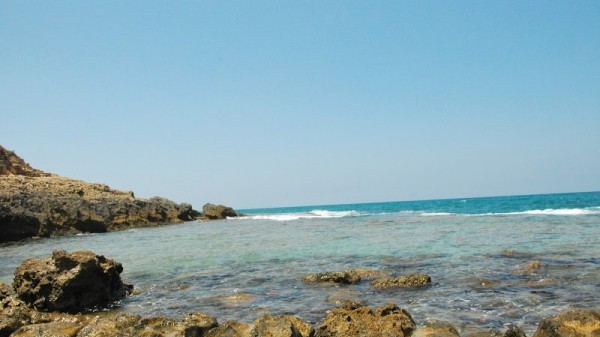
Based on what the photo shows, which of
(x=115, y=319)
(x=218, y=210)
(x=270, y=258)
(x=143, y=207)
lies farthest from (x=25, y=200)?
(x=115, y=319)

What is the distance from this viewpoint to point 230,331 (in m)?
6.70

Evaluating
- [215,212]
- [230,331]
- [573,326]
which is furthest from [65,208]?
[573,326]

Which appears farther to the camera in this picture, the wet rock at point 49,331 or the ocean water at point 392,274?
the ocean water at point 392,274

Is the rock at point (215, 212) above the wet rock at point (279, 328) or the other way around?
above

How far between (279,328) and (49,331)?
430 centimetres

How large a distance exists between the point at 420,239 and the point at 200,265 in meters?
11.8

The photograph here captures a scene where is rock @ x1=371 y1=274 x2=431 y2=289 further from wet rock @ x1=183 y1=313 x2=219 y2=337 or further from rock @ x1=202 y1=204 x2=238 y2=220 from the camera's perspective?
rock @ x1=202 y1=204 x2=238 y2=220

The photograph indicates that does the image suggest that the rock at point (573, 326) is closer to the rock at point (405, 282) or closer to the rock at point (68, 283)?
the rock at point (405, 282)

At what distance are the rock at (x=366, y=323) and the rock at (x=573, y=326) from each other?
1.99 metres

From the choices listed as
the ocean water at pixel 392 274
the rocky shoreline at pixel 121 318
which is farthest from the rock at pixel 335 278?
the ocean water at pixel 392 274

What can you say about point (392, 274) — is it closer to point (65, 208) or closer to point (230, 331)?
point (230, 331)

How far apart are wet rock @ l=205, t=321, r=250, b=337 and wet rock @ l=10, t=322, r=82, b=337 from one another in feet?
8.17

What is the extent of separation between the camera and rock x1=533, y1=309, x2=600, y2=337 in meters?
5.72

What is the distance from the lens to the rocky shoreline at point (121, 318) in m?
6.28
